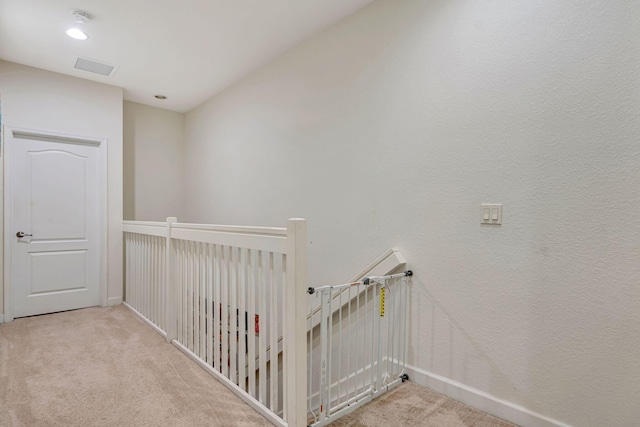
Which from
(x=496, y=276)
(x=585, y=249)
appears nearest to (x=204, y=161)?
(x=496, y=276)

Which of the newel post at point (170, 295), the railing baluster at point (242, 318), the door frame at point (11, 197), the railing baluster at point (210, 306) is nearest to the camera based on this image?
the railing baluster at point (242, 318)

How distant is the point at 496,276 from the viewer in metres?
1.90

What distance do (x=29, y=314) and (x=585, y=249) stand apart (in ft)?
15.7

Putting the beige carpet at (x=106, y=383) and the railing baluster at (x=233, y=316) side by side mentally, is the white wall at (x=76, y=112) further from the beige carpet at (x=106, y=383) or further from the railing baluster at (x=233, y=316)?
the railing baluster at (x=233, y=316)

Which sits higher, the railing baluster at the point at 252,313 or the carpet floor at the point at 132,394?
the railing baluster at the point at 252,313

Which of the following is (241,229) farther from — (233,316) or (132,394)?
(132,394)

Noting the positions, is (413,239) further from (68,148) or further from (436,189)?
(68,148)

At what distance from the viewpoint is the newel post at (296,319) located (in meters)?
1.59

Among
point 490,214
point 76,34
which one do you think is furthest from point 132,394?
point 76,34

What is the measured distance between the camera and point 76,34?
114 inches

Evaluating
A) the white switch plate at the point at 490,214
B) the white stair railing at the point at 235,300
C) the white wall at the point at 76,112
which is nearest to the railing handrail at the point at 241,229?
the white stair railing at the point at 235,300

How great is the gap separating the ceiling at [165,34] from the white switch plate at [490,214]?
5.79 feet

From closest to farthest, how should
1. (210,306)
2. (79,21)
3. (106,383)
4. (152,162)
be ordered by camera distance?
(106,383) → (210,306) → (79,21) → (152,162)

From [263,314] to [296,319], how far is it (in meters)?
0.35
